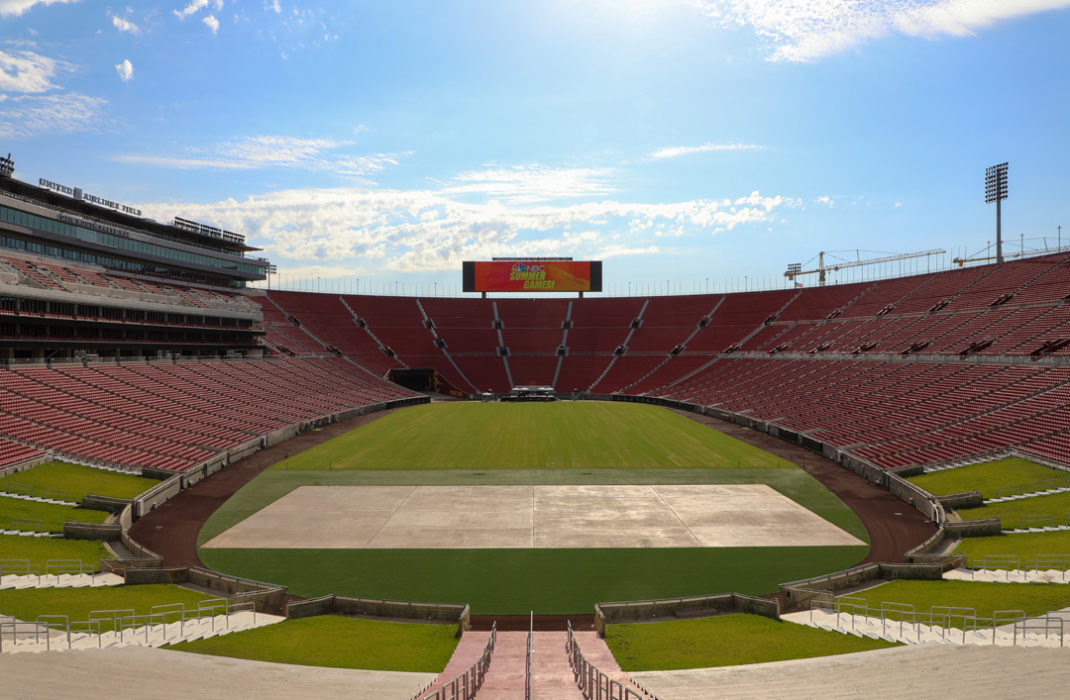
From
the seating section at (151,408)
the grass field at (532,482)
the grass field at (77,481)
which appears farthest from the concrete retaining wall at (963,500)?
the seating section at (151,408)

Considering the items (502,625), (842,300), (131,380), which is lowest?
(502,625)

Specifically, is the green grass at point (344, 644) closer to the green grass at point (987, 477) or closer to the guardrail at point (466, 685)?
the guardrail at point (466, 685)

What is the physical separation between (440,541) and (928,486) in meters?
24.8

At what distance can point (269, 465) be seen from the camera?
134ft

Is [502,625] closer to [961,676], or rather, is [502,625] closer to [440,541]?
[440,541]

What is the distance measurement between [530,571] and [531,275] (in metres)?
81.8

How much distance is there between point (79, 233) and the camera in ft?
197

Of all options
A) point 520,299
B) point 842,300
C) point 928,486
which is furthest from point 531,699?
point 520,299

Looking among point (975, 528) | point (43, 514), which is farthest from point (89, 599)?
point (975, 528)

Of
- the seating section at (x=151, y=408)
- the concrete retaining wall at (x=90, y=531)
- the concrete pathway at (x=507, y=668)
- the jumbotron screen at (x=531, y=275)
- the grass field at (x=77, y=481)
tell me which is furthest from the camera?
the jumbotron screen at (x=531, y=275)

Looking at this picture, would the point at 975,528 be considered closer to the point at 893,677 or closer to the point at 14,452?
the point at 893,677

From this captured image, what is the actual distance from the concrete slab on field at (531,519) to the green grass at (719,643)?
25.9 ft

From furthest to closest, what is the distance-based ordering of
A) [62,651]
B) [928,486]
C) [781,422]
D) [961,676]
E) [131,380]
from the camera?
[781,422]
[131,380]
[928,486]
[62,651]
[961,676]

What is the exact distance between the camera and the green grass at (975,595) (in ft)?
56.4
